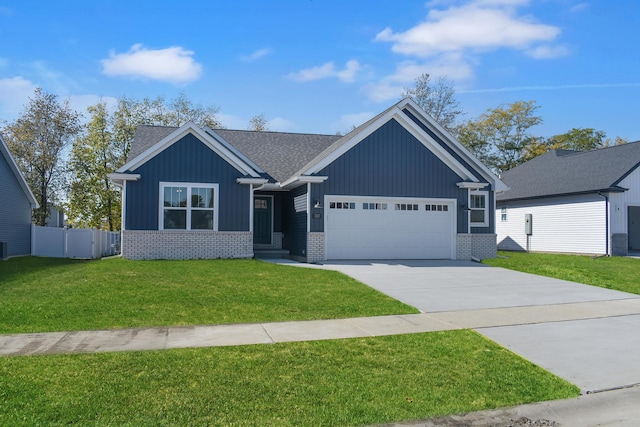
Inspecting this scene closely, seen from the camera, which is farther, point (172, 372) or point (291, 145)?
point (291, 145)

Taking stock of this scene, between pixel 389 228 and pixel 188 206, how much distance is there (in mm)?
7463

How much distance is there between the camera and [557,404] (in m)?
5.26

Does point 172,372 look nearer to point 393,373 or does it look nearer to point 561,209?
point 393,373

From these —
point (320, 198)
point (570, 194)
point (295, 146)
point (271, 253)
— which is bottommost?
point (271, 253)

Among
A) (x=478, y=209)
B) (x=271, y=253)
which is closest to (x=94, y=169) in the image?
(x=271, y=253)

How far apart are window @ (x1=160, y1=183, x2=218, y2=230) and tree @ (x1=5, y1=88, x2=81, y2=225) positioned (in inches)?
731

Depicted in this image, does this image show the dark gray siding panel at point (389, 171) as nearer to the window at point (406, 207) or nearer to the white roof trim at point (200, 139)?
the window at point (406, 207)

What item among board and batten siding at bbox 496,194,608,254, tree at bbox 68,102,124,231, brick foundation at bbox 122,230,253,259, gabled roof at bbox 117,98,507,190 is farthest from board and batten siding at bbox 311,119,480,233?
tree at bbox 68,102,124,231

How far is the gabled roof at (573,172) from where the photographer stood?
2388cm

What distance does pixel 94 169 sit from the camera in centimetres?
3419

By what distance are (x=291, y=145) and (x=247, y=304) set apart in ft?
49.1

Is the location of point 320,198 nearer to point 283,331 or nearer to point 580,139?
point 283,331

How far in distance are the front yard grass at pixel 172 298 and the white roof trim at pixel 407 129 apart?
5.06m

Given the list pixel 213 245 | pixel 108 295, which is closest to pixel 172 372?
pixel 108 295
